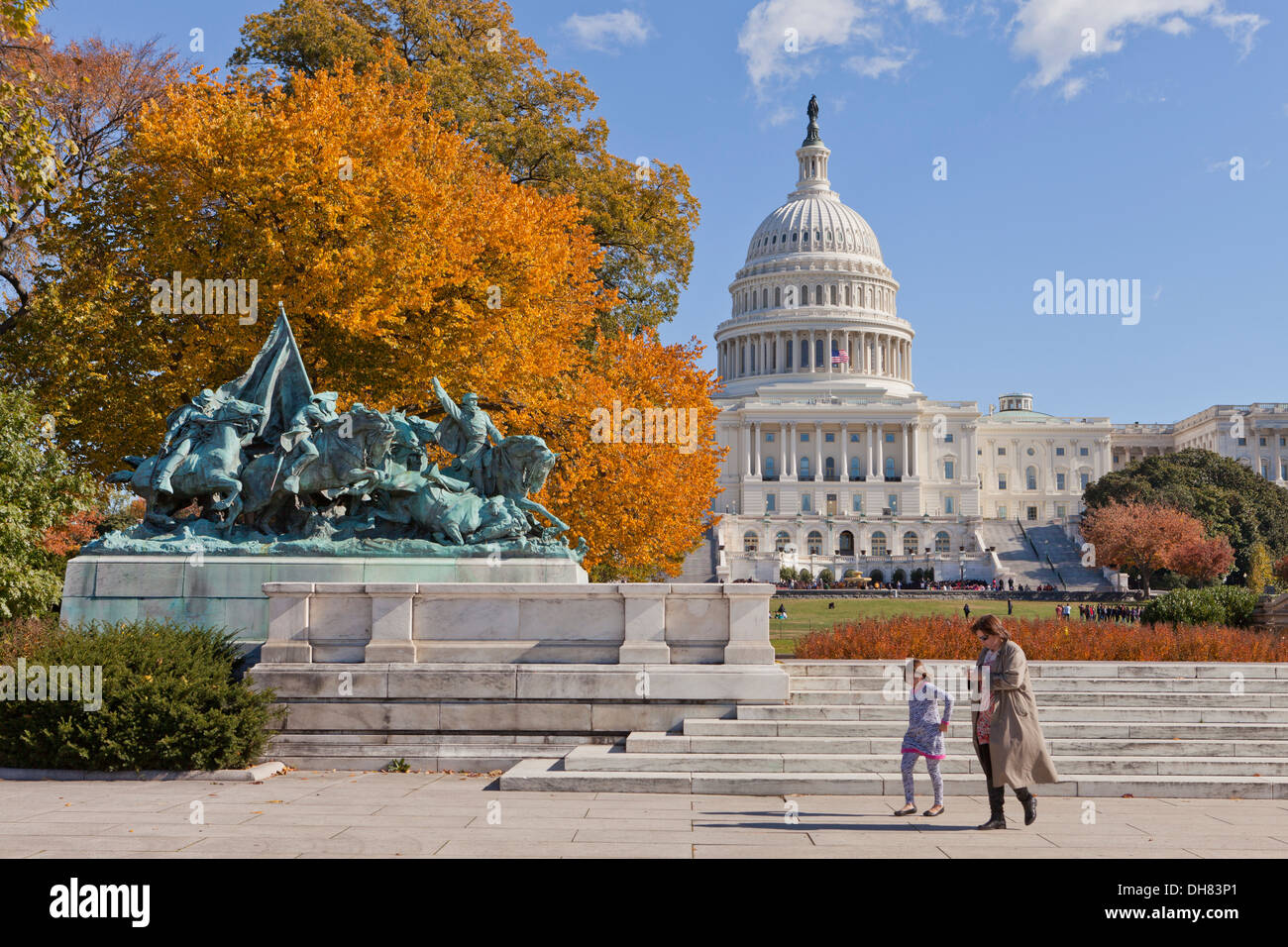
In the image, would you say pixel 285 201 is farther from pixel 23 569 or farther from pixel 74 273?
pixel 23 569

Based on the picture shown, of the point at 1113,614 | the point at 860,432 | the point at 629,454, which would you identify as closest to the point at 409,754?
the point at 629,454

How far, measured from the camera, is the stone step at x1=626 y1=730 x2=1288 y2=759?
13.3m

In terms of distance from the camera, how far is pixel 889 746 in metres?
13.4

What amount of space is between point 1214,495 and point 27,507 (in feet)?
290

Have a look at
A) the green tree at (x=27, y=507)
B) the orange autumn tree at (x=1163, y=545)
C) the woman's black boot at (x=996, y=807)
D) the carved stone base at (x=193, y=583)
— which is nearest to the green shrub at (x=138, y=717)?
the carved stone base at (x=193, y=583)

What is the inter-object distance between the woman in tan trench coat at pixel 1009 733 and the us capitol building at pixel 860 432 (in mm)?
105244

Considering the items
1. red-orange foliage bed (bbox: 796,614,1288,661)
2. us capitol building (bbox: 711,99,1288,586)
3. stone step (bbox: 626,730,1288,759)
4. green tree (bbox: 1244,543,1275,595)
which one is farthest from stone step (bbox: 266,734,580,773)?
us capitol building (bbox: 711,99,1288,586)

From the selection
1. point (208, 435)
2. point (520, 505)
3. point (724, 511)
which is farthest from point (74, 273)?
point (724, 511)

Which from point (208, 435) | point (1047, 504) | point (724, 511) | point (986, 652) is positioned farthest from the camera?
point (1047, 504)

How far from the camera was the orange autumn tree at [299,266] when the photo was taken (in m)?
22.7

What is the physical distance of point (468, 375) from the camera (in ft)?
79.3

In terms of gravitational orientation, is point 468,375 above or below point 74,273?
below

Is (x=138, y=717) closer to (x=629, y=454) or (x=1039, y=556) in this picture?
(x=629, y=454)

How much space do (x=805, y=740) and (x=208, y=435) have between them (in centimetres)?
907
